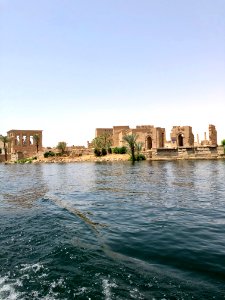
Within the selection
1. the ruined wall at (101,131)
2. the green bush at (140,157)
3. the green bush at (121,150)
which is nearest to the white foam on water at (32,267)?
the green bush at (140,157)

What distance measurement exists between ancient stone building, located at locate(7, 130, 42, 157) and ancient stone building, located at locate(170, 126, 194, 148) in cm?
4730

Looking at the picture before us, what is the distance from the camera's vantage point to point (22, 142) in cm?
9456

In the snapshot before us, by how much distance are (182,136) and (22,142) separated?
176 ft

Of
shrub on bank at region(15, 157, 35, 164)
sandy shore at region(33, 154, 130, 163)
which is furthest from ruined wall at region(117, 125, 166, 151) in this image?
shrub on bank at region(15, 157, 35, 164)

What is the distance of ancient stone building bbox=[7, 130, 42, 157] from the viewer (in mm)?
93500

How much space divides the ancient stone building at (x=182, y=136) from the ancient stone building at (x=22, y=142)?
4730cm

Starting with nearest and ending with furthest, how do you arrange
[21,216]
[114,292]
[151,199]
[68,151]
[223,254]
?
[114,292], [223,254], [21,216], [151,199], [68,151]

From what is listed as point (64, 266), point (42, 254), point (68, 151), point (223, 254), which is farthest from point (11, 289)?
point (68, 151)

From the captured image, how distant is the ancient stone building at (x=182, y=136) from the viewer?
210 ft

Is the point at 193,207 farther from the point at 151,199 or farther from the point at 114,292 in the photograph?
the point at 114,292

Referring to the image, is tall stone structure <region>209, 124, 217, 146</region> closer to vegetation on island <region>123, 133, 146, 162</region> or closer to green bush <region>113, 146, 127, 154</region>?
vegetation on island <region>123, 133, 146, 162</region>

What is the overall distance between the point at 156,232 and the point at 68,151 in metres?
79.3

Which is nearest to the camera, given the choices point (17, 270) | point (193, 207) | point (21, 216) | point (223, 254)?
point (17, 270)

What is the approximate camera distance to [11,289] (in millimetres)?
5625
